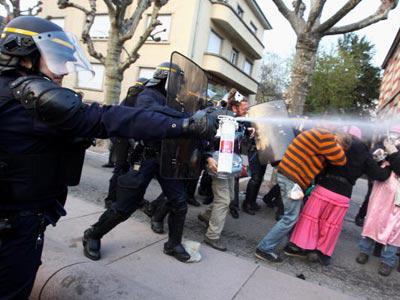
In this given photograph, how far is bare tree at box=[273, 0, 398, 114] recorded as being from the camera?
260 inches

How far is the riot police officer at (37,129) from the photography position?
1.56m

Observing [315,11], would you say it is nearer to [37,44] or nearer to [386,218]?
[386,218]

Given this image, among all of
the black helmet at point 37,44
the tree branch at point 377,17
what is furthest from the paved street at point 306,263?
the tree branch at point 377,17

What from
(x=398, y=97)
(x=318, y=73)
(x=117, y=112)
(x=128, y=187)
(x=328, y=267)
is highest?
(x=318, y=73)

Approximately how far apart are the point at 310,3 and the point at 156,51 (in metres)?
12.4

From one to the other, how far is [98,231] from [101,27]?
61.7 ft

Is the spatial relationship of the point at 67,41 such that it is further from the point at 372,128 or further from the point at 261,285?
the point at 372,128

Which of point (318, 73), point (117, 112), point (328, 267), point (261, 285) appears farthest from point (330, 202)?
point (318, 73)

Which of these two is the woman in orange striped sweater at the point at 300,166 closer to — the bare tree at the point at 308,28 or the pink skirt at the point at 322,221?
the pink skirt at the point at 322,221

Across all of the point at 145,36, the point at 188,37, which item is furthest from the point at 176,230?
the point at 188,37

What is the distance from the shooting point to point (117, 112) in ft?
5.48

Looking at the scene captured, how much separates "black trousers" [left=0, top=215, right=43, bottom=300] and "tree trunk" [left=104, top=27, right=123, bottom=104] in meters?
10.1

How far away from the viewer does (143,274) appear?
10.6 ft

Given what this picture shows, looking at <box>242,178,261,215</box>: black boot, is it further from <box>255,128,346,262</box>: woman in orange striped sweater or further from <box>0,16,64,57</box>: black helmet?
<box>0,16,64,57</box>: black helmet
